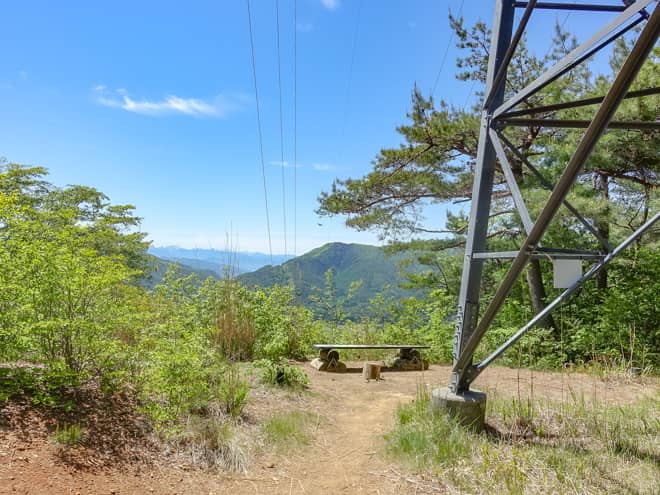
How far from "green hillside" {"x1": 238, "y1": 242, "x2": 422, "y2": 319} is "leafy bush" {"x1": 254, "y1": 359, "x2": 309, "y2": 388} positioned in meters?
2.01

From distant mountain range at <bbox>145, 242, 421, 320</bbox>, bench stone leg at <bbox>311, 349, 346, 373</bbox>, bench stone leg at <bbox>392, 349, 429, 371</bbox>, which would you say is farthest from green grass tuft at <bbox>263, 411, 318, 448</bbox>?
bench stone leg at <bbox>392, 349, 429, 371</bbox>

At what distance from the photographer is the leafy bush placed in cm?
502

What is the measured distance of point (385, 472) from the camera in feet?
10.1

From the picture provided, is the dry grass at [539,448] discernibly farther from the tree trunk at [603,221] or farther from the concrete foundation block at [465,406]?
the tree trunk at [603,221]

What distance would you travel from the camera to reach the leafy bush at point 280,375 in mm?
5016

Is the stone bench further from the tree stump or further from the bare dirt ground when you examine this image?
the bare dirt ground

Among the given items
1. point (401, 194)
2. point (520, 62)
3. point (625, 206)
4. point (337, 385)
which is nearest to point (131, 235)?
point (401, 194)

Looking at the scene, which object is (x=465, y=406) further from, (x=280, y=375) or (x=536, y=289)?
(x=536, y=289)

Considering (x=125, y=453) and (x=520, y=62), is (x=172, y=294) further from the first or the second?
(x=520, y=62)

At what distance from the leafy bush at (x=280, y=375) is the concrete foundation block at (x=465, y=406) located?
2043mm

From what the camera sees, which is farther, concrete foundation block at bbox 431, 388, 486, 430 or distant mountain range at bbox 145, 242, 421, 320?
distant mountain range at bbox 145, 242, 421, 320

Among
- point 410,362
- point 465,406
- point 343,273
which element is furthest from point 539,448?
point 343,273

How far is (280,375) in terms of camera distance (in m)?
5.07

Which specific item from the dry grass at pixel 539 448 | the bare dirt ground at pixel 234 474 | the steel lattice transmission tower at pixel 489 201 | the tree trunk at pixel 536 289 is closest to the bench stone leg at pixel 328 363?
the bare dirt ground at pixel 234 474
